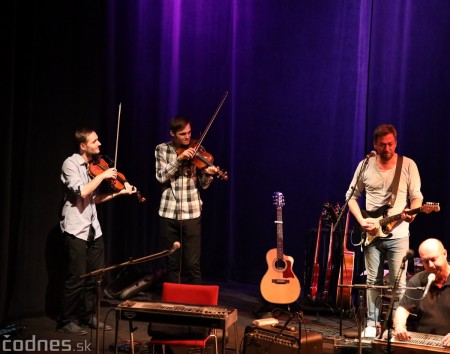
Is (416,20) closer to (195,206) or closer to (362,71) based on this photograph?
(362,71)

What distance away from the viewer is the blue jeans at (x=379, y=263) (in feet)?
17.5

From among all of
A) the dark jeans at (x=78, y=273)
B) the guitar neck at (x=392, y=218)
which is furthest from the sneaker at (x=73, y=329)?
the guitar neck at (x=392, y=218)

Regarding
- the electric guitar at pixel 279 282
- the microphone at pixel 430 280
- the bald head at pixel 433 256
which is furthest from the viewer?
the electric guitar at pixel 279 282

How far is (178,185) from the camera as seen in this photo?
5.80 m

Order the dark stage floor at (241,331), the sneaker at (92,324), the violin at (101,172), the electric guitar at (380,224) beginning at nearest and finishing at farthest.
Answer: the dark stage floor at (241,331)
the electric guitar at (380,224)
the violin at (101,172)
the sneaker at (92,324)

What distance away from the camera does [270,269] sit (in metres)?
6.30

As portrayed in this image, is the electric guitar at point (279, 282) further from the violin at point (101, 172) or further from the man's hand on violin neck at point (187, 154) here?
the violin at point (101, 172)

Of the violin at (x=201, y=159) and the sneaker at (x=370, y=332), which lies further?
the violin at (x=201, y=159)

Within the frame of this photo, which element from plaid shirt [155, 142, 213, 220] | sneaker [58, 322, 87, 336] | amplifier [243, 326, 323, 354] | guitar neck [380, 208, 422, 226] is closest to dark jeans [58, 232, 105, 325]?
sneaker [58, 322, 87, 336]

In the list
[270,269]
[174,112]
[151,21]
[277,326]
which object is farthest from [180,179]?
[151,21]

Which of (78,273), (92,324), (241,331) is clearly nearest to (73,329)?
(92,324)

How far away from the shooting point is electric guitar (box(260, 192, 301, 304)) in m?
6.21

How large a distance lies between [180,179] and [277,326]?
1.84 meters

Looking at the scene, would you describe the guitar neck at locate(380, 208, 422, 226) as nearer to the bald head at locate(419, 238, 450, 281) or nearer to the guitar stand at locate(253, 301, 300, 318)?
the bald head at locate(419, 238, 450, 281)
